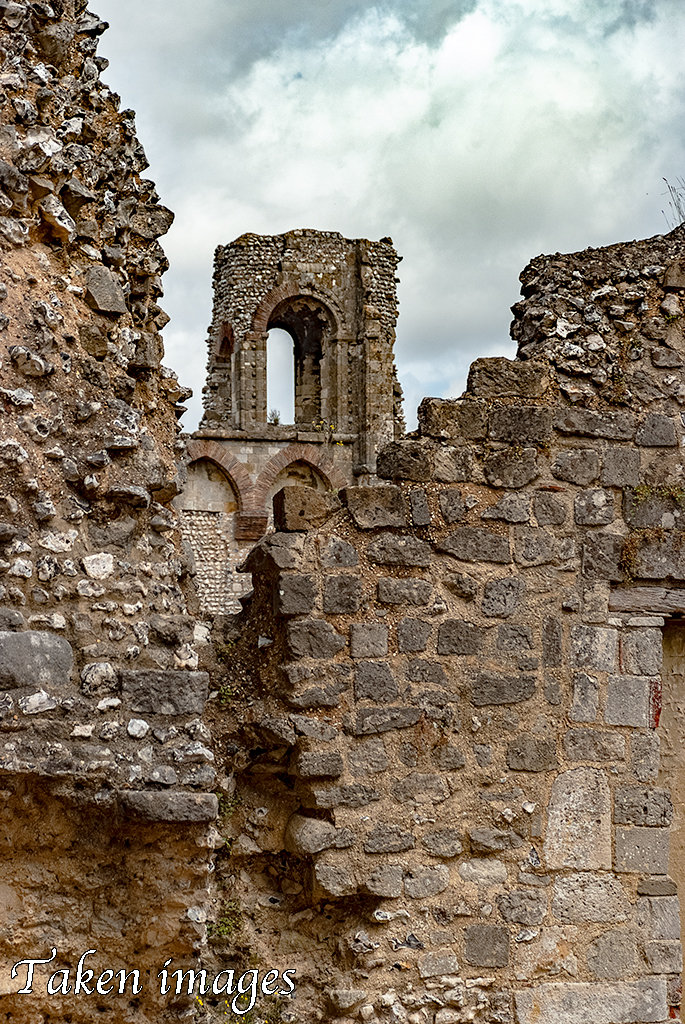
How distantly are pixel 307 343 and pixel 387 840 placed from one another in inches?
874

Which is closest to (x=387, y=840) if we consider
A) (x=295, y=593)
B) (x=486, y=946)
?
(x=486, y=946)

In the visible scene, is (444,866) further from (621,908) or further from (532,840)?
(621,908)

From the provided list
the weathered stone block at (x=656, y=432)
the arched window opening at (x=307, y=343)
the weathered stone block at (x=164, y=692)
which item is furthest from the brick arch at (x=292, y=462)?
the weathered stone block at (x=164, y=692)

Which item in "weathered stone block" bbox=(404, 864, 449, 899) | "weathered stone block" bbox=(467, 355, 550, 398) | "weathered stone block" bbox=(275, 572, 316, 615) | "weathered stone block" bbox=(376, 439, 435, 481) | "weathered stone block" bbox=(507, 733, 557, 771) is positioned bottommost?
"weathered stone block" bbox=(404, 864, 449, 899)

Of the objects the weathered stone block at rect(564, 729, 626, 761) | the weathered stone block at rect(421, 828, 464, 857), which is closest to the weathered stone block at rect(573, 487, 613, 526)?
the weathered stone block at rect(564, 729, 626, 761)

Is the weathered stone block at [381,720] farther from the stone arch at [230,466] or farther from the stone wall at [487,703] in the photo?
the stone arch at [230,466]

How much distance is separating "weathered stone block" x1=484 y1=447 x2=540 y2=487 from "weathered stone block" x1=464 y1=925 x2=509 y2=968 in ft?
6.02

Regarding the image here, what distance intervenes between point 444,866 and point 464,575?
1188 mm

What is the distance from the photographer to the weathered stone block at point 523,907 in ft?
Result: 14.5

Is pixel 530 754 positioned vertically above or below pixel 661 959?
above

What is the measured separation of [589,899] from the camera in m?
4.51

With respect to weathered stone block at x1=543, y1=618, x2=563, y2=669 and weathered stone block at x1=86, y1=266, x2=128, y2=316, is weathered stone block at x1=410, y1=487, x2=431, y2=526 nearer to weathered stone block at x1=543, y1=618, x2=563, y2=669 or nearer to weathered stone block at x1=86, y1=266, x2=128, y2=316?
weathered stone block at x1=543, y1=618, x2=563, y2=669

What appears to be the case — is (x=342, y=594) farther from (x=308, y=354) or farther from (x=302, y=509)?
(x=308, y=354)

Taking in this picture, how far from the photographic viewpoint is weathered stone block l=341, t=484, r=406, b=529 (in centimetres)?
454
